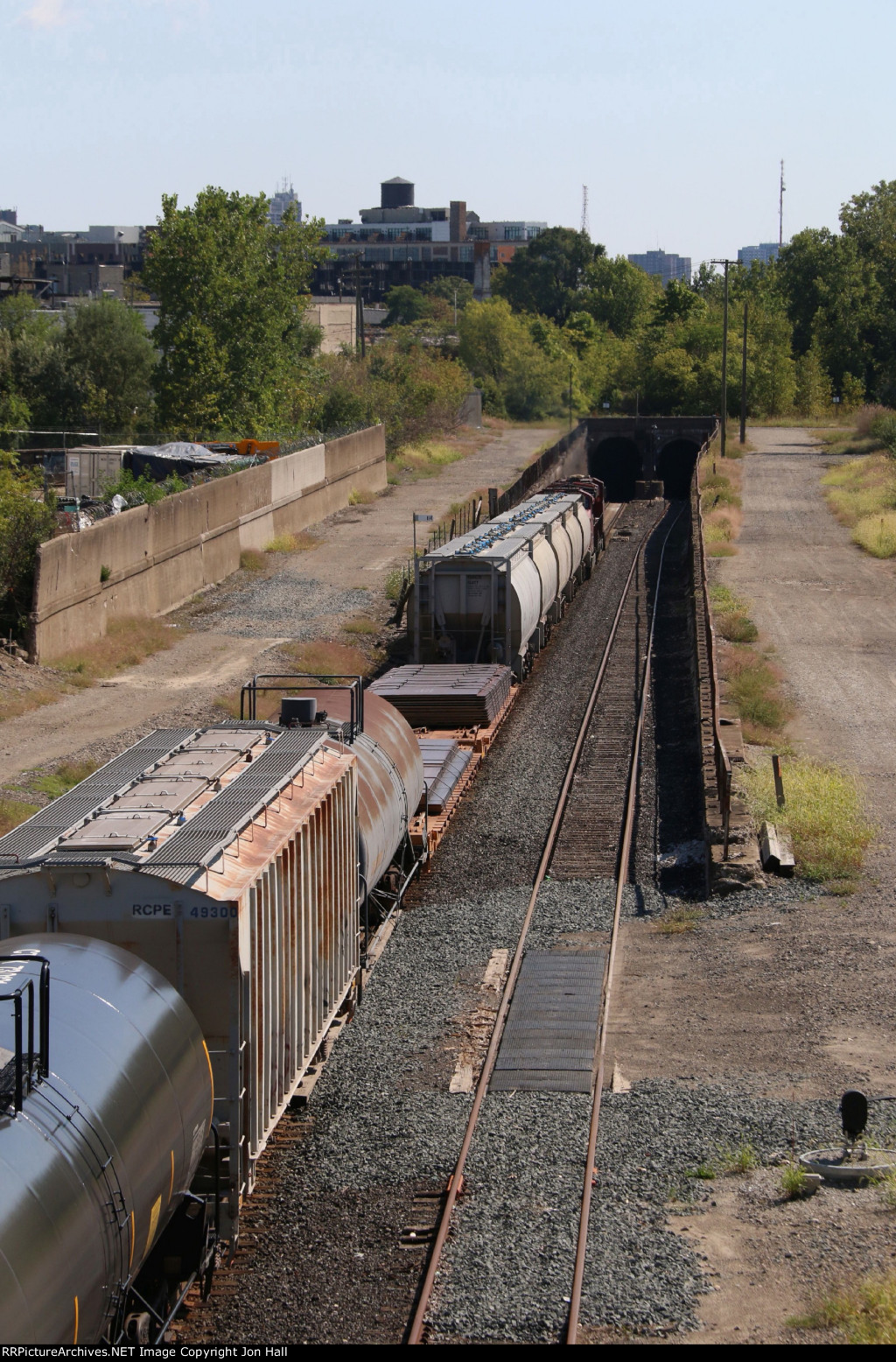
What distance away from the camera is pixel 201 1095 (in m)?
8.80

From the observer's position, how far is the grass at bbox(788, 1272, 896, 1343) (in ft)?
28.5

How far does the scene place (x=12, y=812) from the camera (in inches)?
811

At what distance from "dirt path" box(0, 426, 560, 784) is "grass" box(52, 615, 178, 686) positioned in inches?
13.8

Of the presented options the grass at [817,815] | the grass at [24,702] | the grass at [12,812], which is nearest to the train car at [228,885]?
the grass at [12,812]

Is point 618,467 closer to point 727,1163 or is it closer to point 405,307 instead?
point 727,1163

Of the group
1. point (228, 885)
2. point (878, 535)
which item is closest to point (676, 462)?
point (878, 535)

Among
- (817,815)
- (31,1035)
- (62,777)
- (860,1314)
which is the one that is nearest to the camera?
(31,1035)

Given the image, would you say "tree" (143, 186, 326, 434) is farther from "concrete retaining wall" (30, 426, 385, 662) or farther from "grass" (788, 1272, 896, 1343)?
"grass" (788, 1272, 896, 1343)

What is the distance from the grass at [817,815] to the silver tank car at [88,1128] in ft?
40.4

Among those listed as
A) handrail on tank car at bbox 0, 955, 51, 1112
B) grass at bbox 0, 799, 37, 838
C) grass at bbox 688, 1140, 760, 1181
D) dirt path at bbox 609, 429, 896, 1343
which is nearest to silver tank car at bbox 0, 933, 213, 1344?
handrail on tank car at bbox 0, 955, 51, 1112

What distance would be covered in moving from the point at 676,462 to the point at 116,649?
62297mm

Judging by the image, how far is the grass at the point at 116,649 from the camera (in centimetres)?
3150

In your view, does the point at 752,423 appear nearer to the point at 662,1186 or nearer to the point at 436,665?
the point at 436,665

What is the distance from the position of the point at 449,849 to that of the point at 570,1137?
900 centimetres
